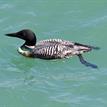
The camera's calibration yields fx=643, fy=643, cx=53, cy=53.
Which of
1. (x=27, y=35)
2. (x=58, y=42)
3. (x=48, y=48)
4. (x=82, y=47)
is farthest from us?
(x=27, y=35)

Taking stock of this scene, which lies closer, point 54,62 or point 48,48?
point 54,62

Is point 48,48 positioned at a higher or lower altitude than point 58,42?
lower

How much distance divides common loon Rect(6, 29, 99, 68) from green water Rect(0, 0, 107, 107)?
151mm

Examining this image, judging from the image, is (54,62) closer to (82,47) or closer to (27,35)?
(82,47)

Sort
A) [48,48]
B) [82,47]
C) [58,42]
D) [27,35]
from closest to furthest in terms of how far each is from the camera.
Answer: [82,47] → [58,42] → [48,48] → [27,35]

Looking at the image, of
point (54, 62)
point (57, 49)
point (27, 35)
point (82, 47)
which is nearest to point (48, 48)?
point (57, 49)

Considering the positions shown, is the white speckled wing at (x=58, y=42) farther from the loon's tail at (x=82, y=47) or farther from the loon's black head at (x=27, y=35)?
the loon's black head at (x=27, y=35)

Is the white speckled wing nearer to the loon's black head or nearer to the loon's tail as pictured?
the loon's tail

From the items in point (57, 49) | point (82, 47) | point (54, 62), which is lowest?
point (54, 62)

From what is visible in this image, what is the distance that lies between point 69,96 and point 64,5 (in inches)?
134

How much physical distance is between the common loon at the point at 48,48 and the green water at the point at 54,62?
0.49 feet

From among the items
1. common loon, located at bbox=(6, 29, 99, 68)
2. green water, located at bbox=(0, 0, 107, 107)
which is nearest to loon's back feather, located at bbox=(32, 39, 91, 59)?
common loon, located at bbox=(6, 29, 99, 68)

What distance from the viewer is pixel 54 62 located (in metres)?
12.3

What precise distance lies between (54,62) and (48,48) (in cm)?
37
